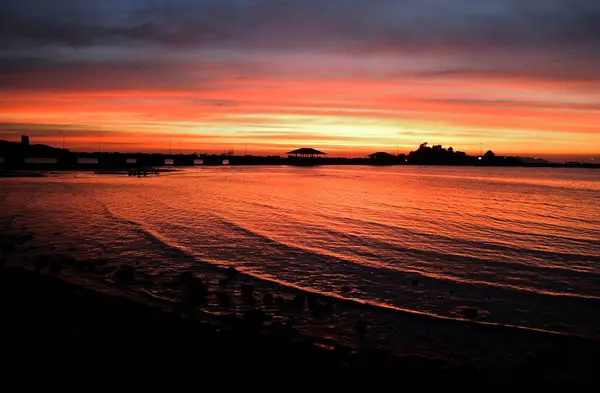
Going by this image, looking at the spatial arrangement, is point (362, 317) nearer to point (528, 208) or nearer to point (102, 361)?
point (102, 361)

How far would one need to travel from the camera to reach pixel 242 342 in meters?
8.78

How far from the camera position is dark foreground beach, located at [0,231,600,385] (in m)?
7.68

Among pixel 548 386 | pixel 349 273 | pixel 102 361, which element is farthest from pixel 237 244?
pixel 548 386

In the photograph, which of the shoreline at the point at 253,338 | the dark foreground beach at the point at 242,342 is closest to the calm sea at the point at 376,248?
the shoreline at the point at 253,338

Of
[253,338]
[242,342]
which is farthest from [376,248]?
[242,342]

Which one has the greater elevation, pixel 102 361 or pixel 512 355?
pixel 102 361

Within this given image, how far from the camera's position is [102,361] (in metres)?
7.33

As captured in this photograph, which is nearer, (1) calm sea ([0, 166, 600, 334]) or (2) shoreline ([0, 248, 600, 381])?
(2) shoreline ([0, 248, 600, 381])

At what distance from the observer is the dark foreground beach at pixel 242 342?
7680 mm

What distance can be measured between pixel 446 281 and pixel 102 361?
1168cm

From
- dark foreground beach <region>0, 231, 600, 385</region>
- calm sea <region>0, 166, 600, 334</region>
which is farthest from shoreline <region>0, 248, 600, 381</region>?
calm sea <region>0, 166, 600, 334</region>

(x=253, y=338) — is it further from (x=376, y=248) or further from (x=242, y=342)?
(x=376, y=248)

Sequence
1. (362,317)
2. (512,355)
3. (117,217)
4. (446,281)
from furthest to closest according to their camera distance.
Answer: (117,217)
(446,281)
(362,317)
(512,355)

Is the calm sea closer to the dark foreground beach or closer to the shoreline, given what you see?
the shoreline
